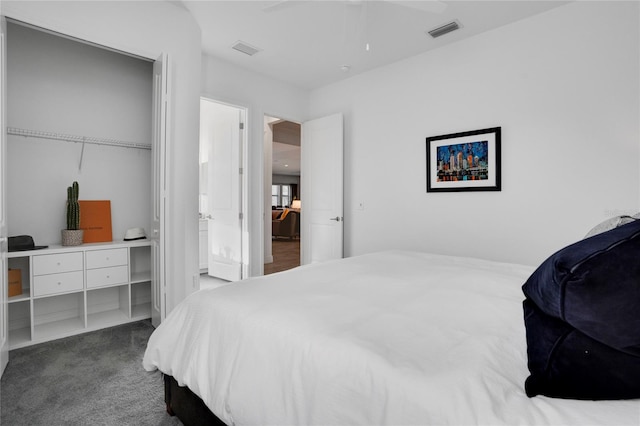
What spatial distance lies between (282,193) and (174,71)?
45.6ft

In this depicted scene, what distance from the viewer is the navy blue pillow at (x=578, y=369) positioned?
75 cm

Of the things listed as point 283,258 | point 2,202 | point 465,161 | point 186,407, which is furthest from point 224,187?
point 186,407

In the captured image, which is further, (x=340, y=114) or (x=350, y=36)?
(x=340, y=114)

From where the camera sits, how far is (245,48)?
3.73 meters

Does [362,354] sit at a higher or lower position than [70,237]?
lower

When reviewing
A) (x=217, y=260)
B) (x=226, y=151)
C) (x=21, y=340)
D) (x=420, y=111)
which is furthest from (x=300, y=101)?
(x=21, y=340)

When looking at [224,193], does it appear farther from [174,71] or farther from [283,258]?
[283,258]

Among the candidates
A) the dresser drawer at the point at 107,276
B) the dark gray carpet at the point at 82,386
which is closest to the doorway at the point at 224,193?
the dresser drawer at the point at 107,276

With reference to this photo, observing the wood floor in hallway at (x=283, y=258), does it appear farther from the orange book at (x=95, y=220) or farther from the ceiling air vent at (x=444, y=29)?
the ceiling air vent at (x=444, y=29)

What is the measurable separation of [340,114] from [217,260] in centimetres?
271

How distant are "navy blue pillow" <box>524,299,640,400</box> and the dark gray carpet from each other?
1.73m

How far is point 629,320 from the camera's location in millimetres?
703

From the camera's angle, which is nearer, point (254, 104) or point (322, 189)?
point (254, 104)

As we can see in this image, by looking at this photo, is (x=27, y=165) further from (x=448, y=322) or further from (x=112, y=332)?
(x=448, y=322)
